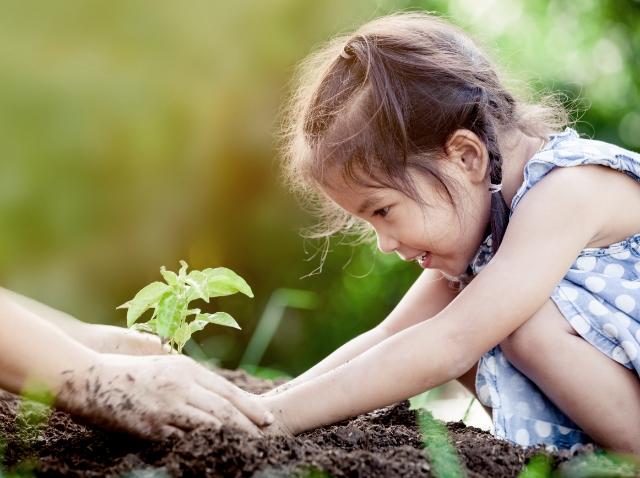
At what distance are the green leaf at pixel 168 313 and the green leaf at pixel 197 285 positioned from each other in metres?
0.03

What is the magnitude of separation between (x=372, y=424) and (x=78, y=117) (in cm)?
203

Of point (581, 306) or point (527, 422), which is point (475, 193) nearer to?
point (581, 306)

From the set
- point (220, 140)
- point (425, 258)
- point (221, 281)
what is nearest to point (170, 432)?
point (221, 281)

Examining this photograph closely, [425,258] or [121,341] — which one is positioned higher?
[425,258]

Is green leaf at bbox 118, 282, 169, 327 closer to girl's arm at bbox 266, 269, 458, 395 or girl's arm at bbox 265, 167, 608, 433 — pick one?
girl's arm at bbox 265, 167, 608, 433

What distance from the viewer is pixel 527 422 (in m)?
2.18

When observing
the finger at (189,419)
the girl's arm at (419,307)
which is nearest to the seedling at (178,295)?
the finger at (189,419)

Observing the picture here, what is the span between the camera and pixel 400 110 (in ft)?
7.28

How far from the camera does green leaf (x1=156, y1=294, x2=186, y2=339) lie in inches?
73.7

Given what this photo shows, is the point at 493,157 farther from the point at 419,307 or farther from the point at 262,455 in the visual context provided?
the point at 262,455

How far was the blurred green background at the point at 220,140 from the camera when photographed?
3.47 meters

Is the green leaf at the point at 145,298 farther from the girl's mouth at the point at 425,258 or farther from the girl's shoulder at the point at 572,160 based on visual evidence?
the girl's shoulder at the point at 572,160

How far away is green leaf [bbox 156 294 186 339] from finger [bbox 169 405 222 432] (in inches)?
9.8

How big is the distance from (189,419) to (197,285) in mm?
319
